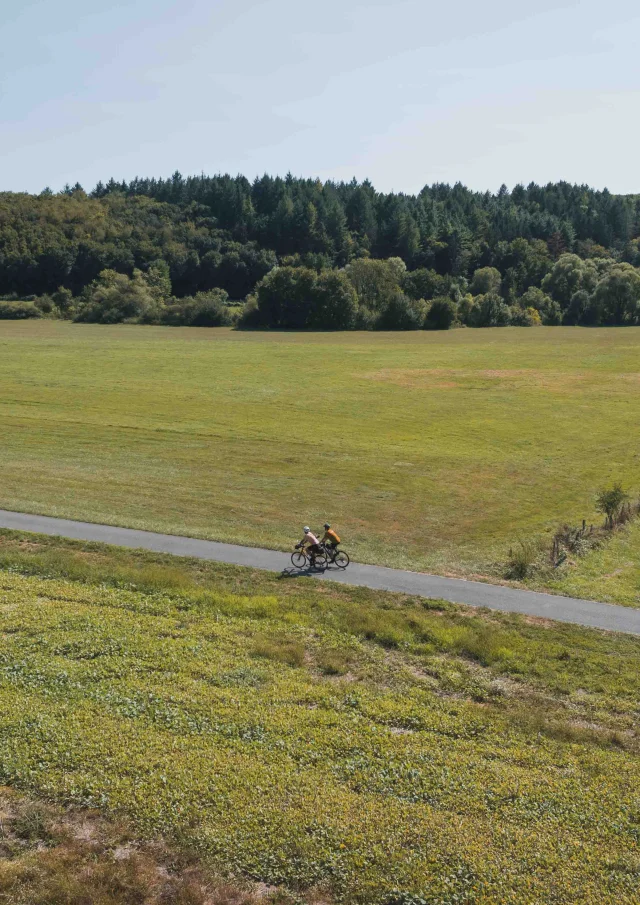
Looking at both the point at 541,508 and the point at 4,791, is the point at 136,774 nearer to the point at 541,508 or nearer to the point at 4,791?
the point at 4,791

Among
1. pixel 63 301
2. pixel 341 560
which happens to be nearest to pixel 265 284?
pixel 63 301

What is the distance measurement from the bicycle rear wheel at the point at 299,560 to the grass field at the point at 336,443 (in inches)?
108

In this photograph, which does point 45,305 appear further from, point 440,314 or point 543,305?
point 543,305

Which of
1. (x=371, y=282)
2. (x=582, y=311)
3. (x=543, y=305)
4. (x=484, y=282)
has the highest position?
(x=484, y=282)

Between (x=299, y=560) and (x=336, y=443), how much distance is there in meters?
28.2

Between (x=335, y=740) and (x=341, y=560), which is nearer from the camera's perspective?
(x=335, y=740)

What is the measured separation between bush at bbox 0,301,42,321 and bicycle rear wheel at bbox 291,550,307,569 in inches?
5833

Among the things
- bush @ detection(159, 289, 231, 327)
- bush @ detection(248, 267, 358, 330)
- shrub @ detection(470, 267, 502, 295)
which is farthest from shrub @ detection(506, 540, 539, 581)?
shrub @ detection(470, 267, 502, 295)

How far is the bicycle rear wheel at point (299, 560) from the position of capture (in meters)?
26.6

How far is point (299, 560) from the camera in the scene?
26875 mm

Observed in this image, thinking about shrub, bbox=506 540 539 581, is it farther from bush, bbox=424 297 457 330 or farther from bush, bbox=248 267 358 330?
bush, bbox=424 297 457 330

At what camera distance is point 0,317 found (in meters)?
159

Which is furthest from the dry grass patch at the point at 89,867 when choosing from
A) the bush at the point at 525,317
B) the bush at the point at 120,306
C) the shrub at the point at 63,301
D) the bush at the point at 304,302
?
the shrub at the point at 63,301

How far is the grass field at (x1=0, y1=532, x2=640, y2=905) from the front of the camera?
37.1 feet
